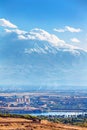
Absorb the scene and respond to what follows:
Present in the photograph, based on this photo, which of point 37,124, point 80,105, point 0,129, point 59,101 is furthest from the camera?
point 59,101

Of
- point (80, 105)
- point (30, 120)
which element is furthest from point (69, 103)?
point (30, 120)

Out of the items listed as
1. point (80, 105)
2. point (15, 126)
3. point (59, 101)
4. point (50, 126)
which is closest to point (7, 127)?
point (15, 126)

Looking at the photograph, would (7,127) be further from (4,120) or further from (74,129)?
(74,129)

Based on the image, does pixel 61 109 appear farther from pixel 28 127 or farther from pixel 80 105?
pixel 28 127

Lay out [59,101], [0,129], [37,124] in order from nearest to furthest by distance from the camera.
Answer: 1. [0,129]
2. [37,124]
3. [59,101]

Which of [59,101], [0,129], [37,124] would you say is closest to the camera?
[0,129]

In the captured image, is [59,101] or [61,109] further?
[59,101]

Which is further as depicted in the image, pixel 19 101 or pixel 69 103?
pixel 19 101

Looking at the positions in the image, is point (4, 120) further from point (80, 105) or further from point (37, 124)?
point (80, 105)
